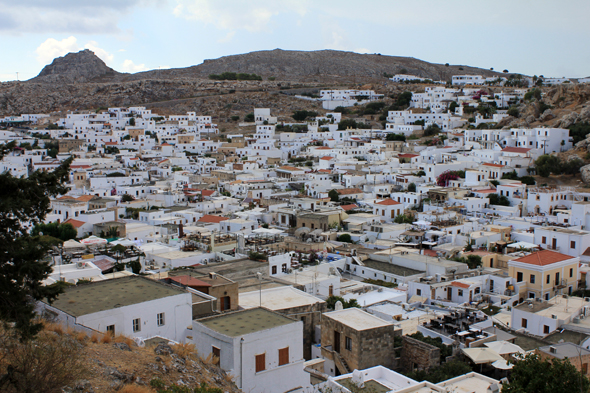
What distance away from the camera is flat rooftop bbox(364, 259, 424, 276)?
19.8 m

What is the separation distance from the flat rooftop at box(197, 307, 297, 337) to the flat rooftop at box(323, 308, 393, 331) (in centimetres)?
220

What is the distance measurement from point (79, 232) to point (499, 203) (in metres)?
21.9

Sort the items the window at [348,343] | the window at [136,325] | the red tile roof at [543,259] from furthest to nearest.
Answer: the red tile roof at [543,259] < the window at [348,343] < the window at [136,325]

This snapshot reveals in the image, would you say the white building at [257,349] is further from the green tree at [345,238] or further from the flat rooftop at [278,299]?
the green tree at [345,238]

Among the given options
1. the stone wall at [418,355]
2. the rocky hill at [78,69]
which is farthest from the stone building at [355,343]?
the rocky hill at [78,69]

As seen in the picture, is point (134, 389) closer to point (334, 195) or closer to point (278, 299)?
point (278, 299)

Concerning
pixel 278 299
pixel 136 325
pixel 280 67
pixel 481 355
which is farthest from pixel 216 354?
pixel 280 67

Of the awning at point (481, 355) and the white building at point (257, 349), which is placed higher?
the white building at point (257, 349)

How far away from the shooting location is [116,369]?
6.92m

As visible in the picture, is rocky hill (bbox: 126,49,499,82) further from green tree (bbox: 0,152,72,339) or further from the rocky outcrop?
green tree (bbox: 0,152,72,339)

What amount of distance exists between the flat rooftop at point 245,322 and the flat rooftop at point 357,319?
86.8 inches

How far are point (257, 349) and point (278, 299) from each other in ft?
15.3

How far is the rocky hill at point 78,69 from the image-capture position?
335ft

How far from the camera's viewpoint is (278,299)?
527 inches
